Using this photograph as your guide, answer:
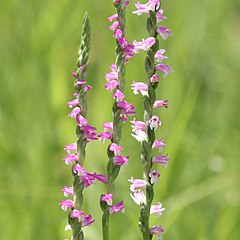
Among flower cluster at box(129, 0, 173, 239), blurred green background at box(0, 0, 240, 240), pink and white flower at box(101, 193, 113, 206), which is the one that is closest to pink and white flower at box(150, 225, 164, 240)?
flower cluster at box(129, 0, 173, 239)

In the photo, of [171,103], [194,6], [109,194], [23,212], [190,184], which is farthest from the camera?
[194,6]

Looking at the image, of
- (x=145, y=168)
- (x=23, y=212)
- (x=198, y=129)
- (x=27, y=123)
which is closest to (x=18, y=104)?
(x=27, y=123)

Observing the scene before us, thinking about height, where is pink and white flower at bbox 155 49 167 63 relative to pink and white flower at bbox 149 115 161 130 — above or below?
above

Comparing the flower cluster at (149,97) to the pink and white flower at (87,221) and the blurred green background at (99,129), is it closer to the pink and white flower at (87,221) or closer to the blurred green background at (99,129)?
the pink and white flower at (87,221)

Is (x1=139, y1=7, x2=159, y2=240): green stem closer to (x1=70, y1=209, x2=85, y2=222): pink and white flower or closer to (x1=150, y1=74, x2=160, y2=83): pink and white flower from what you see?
(x1=150, y1=74, x2=160, y2=83): pink and white flower

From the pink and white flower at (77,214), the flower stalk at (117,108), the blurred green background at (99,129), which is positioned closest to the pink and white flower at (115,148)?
the flower stalk at (117,108)

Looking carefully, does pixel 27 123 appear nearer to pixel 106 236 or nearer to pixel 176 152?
pixel 176 152

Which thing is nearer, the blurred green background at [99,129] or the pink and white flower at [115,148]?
the pink and white flower at [115,148]

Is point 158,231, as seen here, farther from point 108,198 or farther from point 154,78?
point 154,78
